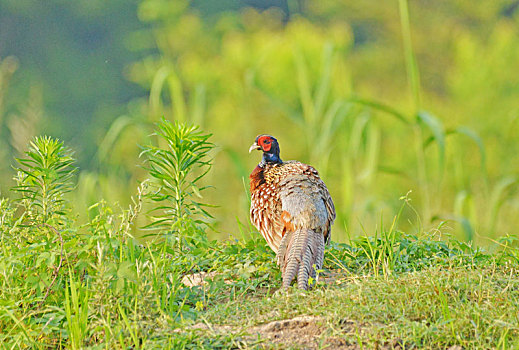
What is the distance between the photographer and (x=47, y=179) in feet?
13.4

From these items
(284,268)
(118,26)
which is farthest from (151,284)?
(118,26)

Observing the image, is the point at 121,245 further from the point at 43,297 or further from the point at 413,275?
the point at 413,275

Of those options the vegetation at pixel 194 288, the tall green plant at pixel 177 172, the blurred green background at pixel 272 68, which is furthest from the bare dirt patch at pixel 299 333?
the blurred green background at pixel 272 68

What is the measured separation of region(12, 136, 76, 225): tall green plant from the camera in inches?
160

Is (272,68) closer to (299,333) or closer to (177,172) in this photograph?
(177,172)

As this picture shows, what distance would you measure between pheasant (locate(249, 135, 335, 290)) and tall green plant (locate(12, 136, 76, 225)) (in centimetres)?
138

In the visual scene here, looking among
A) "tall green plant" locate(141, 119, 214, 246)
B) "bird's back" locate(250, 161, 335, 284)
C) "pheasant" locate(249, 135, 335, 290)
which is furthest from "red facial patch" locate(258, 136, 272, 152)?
"tall green plant" locate(141, 119, 214, 246)

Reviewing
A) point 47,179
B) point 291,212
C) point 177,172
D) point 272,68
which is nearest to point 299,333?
point 291,212

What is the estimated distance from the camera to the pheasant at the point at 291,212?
409 centimetres

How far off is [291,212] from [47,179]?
162cm

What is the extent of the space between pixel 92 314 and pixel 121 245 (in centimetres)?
42

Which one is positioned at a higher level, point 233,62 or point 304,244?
point 233,62

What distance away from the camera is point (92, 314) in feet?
11.3

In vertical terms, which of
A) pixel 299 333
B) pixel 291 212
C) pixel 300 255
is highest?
pixel 291 212
